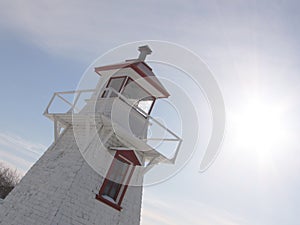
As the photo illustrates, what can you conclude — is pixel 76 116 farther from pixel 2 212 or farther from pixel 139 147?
pixel 2 212

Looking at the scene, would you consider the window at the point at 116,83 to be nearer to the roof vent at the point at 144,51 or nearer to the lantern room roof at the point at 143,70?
the lantern room roof at the point at 143,70

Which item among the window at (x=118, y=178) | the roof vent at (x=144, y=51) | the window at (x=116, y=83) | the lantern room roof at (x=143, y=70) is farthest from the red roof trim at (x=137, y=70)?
the window at (x=118, y=178)

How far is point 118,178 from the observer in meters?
11.8

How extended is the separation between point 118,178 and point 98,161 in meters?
1.23

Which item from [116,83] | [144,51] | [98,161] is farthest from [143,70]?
[98,161]

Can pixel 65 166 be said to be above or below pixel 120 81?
below

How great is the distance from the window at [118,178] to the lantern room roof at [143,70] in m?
3.42

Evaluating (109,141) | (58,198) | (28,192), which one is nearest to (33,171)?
(28,192)

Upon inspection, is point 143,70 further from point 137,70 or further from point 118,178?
point 118,178

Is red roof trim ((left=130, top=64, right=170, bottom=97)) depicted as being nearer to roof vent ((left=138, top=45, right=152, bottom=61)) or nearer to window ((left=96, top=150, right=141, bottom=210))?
roof vent ((left=138, top=45, right=152, bottom=61))

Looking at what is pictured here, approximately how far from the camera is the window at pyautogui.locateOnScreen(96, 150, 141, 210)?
11.4 meters

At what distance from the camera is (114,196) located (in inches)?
460

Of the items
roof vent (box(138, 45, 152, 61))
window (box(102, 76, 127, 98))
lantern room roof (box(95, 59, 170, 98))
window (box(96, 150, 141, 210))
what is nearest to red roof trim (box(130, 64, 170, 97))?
lantern room roof (box(95, 59, 170, 98))

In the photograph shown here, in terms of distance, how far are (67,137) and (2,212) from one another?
391 centimetres
